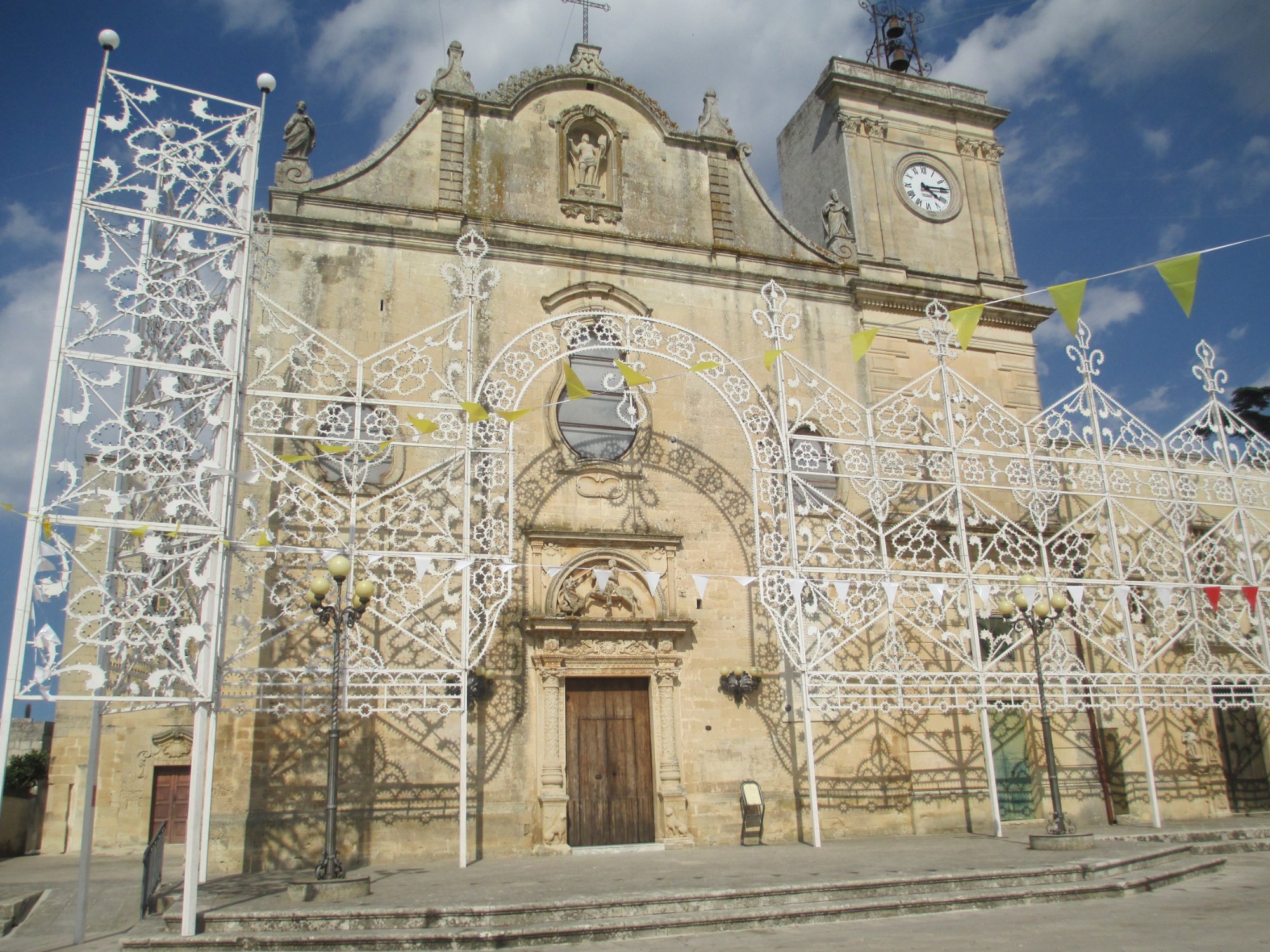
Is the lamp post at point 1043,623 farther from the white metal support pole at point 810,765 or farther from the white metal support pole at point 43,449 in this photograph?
the white metal support pole at point 43,449

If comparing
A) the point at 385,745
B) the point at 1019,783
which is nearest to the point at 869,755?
the point at 1019,783

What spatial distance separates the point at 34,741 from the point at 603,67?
65.1ft

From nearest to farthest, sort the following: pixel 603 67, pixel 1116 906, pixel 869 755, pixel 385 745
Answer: pixel 1116 906
pixel 385 745
pixel 869 755
pixel 603 67

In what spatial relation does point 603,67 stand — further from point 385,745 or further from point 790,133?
point 385,745

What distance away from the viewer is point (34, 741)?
22.9m

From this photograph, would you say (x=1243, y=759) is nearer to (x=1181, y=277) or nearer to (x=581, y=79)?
(x=1181, y=277)

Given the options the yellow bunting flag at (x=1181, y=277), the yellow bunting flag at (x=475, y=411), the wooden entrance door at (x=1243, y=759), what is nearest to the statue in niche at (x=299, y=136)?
the yellow bunting flag at (x=475, y=411)

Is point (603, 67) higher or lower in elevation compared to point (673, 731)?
higher

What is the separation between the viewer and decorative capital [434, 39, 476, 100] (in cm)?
1593

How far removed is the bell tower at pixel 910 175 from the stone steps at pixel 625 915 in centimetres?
1104

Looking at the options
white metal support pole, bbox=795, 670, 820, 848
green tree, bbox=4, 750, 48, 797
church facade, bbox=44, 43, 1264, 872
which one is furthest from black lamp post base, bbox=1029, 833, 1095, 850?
green tree, bbox=4, 750, 48, 797

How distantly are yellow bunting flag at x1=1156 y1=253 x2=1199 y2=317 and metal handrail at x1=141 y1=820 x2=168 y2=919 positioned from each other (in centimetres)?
1259

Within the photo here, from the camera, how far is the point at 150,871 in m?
9.45

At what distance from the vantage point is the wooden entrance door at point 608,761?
1339cm
